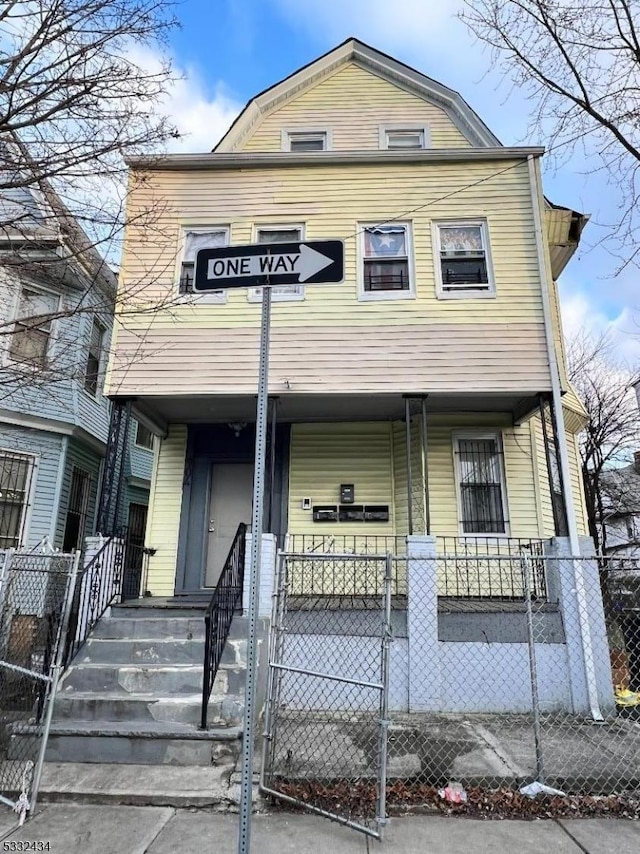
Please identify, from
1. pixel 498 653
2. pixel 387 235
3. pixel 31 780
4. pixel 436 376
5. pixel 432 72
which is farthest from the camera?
pixel 432 72

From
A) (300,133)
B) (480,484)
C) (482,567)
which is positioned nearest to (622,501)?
(480,484)

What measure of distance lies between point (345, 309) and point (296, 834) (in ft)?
20.7

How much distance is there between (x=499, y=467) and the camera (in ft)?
27.7

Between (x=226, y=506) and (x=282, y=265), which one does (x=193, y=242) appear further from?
(x=282, y=265)

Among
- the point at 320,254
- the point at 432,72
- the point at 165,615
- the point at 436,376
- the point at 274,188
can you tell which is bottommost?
the point at 165,615

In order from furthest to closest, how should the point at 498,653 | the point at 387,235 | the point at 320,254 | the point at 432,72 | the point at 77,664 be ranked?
the point at 432,72, the point at 387,235, the point at 498,653, the point at 77,664, the point at 320,254

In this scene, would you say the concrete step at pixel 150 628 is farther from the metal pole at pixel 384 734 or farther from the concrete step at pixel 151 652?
the metal pole at pixel 384 734

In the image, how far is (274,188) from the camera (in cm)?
859

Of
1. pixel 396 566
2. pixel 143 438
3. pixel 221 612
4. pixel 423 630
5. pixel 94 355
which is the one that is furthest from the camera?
pixel 143 438

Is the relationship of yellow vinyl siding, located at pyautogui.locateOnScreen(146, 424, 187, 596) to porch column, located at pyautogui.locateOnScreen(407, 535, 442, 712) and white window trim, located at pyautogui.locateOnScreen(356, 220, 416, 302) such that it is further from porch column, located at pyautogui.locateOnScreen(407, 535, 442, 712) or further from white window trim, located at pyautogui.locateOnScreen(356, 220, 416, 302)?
porch column, located at pyautogui.locateOnScreen(407, 535, 442, 712)

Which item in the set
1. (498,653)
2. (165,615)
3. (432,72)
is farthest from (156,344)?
(432,72)

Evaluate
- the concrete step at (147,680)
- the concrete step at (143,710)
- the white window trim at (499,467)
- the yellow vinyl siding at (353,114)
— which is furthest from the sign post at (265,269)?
the yellow vinyl siding at (353,114)

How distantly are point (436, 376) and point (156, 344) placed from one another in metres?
4.06

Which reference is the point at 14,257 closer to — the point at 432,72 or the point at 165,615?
the point at 165,615
